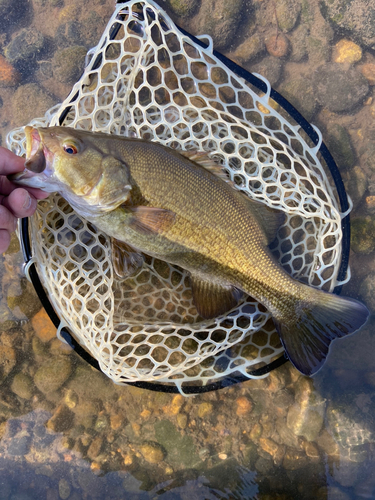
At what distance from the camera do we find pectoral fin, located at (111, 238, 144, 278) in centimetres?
318

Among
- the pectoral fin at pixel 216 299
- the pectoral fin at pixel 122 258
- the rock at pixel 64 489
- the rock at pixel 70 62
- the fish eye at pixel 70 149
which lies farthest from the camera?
the rock at pixel 70 62

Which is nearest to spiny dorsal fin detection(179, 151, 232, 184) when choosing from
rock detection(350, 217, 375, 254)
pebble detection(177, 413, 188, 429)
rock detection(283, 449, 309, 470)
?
rock detection(350, 217, 375, 254)

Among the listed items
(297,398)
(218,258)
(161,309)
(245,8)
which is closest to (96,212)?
(218,258)

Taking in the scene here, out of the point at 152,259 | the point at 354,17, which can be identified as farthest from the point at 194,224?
the point at 354,17

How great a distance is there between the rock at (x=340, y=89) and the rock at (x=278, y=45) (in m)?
0.57

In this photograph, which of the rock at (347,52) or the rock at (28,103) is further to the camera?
the rock at (347,52)

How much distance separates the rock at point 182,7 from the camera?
428cm

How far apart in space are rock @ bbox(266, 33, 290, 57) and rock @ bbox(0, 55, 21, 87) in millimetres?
3153

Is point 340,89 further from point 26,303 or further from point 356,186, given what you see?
point 26,303

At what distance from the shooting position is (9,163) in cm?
269

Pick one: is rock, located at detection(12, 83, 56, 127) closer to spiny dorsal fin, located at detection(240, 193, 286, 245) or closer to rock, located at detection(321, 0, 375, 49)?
spiny dorsal fin, located at detection(240, 193, 286, 245)

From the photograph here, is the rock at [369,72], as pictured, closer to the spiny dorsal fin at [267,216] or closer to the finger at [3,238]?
the spiny dorsal fin at [267,216]

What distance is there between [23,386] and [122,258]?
195cm

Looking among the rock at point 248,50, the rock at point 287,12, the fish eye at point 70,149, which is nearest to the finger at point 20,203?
the fish eye at point 70,149
